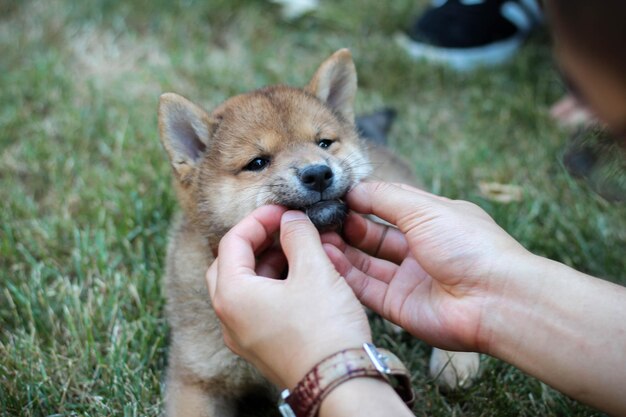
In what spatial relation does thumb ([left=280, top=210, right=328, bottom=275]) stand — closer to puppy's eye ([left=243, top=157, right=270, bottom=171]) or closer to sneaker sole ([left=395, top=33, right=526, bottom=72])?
puppy's eye ([left=243, top=157, right=270, bottom=171])

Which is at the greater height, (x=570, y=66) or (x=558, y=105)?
(x=570, y=66)

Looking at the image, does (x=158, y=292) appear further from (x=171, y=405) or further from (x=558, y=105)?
(x=558, y=105)

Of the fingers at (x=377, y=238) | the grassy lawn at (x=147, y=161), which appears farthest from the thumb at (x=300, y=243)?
the grassy lawn at (x=147, y=161)

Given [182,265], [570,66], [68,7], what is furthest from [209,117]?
[68,7]

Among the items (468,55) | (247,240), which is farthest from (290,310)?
(468,55)

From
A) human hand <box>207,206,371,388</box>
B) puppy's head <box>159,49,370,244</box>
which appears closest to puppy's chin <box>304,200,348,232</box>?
puppy's head <box>159,49,370,244</box>

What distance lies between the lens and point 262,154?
8.70 feet

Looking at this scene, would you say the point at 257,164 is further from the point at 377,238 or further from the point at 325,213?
the point at 377,238

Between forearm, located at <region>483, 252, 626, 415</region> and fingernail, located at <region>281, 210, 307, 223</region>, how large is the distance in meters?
0.72

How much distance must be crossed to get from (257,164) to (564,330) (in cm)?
138

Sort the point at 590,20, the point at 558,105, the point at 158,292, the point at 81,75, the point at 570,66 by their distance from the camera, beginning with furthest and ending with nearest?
1. the point at 81,75
2. the point at 558,105
3. the point at 158,292
4. the point at 570,66
5. the point at 590,20

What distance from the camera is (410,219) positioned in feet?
7.27

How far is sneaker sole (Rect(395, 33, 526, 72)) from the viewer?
5.12m

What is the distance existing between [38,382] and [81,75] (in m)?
3.16
